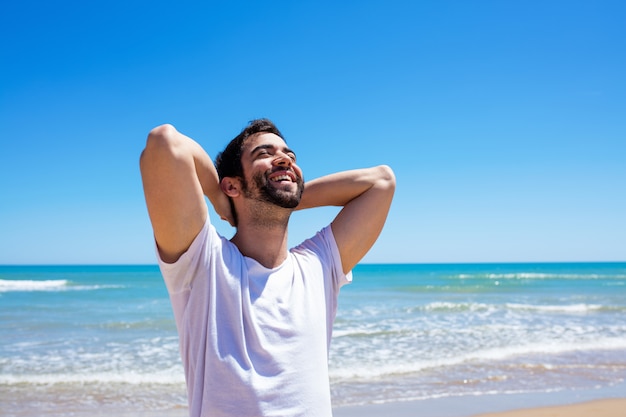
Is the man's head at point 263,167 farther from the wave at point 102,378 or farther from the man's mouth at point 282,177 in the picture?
the wave at point 102,378

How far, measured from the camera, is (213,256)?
6.29 ft

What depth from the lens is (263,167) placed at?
2.21 meters

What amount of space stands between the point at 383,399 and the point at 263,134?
484 cm

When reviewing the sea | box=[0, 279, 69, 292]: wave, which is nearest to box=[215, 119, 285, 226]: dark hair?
the sea

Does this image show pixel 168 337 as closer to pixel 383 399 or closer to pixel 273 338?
pixel 383 399

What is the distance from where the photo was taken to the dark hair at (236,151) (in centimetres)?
231

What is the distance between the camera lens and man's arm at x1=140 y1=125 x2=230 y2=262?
1.80 meters

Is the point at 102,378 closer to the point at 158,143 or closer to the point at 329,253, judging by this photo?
the point at 329,253

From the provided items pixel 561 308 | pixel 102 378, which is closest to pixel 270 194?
pixel 102 378

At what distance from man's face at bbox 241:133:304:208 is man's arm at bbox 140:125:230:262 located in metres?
0.34

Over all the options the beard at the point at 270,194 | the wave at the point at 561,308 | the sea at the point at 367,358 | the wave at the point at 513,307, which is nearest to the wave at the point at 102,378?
the sea at the point at 367,358

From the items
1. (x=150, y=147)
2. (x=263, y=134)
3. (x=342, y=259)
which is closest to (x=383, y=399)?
(x=342, y=259)

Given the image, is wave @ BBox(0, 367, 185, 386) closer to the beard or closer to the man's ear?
the man's ear

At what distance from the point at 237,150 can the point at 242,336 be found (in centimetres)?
89
